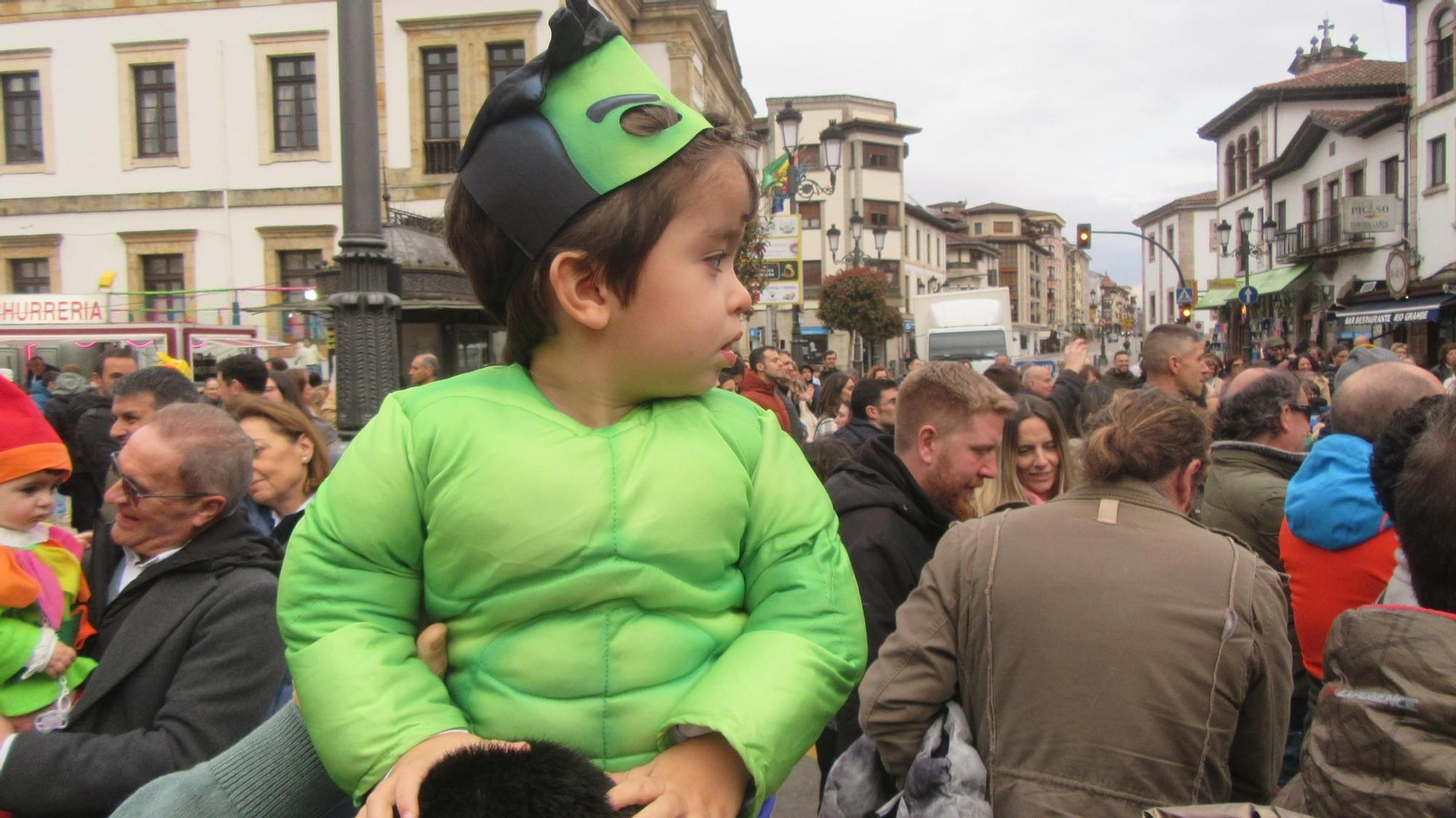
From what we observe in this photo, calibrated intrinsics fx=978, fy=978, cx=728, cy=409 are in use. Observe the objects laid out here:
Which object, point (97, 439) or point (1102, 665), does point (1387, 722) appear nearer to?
point (1102, 665)

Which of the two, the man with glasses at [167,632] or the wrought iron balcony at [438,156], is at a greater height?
the wrought iron balcony at [438,156]

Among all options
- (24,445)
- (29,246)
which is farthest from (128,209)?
(24,445)

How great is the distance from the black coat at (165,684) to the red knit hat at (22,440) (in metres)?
0.40

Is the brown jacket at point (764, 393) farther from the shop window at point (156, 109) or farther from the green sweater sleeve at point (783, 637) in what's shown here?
the shop window at point (156, 109)

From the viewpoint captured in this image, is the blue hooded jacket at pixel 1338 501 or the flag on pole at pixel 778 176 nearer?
the blue hooded jacket at pixel 1338 501

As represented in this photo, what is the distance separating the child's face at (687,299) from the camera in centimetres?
130

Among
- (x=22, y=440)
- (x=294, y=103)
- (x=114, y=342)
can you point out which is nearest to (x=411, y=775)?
(x=22, y=440)

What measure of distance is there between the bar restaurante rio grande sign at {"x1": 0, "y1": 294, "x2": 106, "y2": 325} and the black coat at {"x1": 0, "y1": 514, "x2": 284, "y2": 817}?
66.5 feet

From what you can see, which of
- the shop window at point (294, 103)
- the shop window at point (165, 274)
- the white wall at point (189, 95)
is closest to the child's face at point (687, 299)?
the white wall at point (189, 95)

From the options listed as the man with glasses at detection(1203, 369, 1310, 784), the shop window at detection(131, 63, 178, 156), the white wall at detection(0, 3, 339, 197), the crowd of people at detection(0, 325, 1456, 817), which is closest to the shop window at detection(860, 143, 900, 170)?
the white wall at detection(0, 3, 339, 197)

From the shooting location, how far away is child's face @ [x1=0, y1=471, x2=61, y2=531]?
2297 mm

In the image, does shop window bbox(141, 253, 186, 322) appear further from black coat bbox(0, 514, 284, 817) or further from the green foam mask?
the green foam mask

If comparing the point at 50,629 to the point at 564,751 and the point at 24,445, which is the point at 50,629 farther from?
the point at 564,751

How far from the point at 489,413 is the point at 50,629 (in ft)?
4.98
